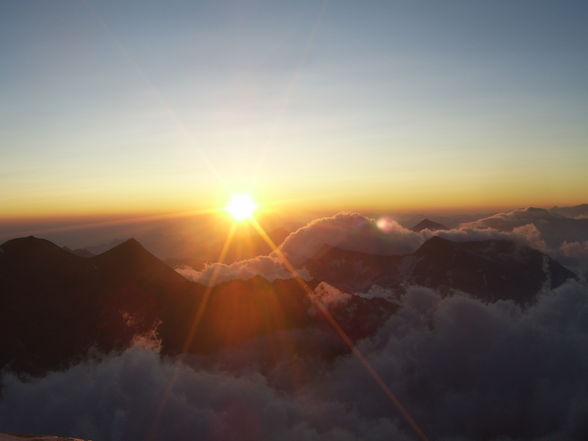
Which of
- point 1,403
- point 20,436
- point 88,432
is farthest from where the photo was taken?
point 88,432

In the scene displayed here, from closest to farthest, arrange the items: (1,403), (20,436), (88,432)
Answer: (20,436) < (1,403) < (88,432)

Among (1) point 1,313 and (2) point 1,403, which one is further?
(1) point 1,313

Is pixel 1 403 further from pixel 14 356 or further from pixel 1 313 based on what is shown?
pixel 1 313

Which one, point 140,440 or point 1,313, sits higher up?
point 1,313

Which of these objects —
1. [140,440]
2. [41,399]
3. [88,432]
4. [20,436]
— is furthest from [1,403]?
[20,436]

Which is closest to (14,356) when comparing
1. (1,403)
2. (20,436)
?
(1,403)

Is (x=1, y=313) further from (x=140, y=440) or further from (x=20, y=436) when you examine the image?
(x=20, y=436)

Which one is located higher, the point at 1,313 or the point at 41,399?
the point at 1,313

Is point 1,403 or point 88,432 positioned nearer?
point 1,403

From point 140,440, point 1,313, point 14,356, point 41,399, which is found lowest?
point 140,440
